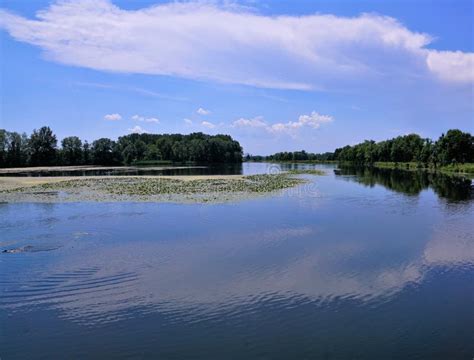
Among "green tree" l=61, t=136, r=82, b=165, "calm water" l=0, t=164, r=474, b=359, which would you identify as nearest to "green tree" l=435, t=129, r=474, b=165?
"calm water" l=0, t=164, r=474, b=359

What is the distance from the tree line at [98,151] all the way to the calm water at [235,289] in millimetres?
96167

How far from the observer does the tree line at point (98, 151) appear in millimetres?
104625

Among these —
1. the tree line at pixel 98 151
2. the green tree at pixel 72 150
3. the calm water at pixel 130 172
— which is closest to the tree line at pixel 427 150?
the calm water at pixel 130 172

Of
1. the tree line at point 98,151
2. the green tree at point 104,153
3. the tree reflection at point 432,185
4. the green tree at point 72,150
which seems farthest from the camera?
the green tree at point 104,153

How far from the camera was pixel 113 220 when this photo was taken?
20.6 metres

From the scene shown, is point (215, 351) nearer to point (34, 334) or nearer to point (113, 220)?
point (34, 334)

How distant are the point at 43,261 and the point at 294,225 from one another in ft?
37.8

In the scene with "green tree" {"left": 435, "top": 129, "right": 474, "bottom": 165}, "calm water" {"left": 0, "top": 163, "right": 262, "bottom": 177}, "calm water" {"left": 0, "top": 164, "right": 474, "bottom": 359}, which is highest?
"green tree" {"left": 435, "top": 129, "right": 474, "bottom": 165}

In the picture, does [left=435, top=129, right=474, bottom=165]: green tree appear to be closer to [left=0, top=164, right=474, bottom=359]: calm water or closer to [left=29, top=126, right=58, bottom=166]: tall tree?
[left=0, top=164, right=474, bottom=359]: calm water

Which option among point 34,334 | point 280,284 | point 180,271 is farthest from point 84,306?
point 280,284

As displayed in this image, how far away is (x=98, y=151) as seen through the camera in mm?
120062

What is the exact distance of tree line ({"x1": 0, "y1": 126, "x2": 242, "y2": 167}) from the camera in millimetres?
104625

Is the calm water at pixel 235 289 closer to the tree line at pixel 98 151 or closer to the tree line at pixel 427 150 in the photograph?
the tree line at pixel 427 150

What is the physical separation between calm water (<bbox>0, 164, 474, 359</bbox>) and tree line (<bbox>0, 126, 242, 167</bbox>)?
96.2m
